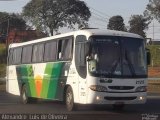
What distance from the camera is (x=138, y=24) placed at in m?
107

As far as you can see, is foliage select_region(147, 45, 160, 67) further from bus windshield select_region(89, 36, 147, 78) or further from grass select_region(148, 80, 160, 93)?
bus windshield select_region(89, 36, 147, 78)

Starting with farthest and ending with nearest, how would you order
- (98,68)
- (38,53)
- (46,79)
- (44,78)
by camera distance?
(38,53) < (44,78) < (46,79) < (98,68)

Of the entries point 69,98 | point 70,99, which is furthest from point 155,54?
point 70,99

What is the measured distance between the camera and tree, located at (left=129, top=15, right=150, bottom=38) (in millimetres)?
105294

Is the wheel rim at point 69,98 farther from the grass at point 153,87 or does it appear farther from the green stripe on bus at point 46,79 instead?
the grass at point 153,87

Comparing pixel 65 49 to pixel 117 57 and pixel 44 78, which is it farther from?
→ pixel 117 57

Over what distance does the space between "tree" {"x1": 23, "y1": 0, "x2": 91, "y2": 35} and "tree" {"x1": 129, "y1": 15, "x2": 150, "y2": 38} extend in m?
10.2

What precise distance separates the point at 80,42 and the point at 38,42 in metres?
5.02

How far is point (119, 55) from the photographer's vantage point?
18.9 m

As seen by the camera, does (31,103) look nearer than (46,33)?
Yes

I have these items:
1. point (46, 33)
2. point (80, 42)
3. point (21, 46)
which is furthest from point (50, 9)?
point (80, 42)

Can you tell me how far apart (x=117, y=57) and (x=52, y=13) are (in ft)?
273

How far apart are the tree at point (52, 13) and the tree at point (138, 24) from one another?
33.5ft

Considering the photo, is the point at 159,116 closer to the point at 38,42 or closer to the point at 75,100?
the point at 75,100
